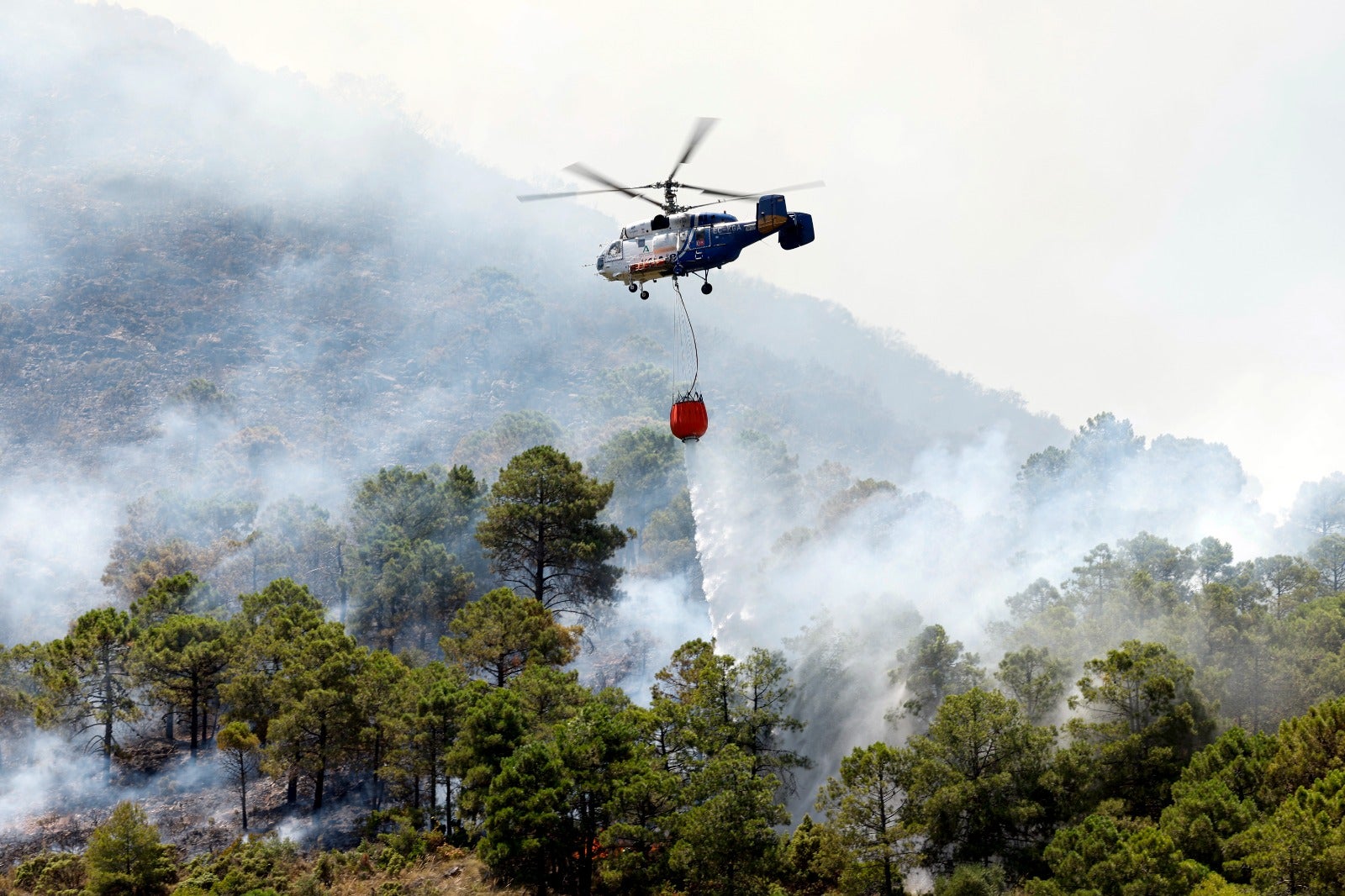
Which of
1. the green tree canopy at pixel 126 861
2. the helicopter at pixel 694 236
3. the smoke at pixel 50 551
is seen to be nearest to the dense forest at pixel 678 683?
the green tree canopy at pixel 126 861

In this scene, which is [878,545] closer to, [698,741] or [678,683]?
[678,683]

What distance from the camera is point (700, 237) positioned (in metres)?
37.9

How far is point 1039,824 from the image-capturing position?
42.5 m

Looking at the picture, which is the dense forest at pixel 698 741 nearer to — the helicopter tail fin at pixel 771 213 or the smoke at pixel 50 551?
the helicopter tail fin at pixel 771 213

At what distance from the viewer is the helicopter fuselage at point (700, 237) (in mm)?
37375

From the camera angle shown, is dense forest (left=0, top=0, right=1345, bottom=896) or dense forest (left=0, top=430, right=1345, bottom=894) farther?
dense forest (left=0, top=0, right=1345, bottom=896)

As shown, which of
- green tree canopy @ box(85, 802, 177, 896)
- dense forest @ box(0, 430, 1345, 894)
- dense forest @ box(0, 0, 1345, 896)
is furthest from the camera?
green tree canopy @ box(85, 802, 177, 896)

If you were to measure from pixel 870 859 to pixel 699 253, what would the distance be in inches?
945

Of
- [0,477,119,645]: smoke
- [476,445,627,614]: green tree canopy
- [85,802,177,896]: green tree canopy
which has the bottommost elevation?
[85,802,177,896]: green tree canopy

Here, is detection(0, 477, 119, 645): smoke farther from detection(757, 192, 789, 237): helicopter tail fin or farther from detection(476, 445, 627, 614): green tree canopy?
detection(757, 192, 789, 237): helicopter tail fin

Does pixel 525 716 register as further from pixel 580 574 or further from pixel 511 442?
pixel 511 442

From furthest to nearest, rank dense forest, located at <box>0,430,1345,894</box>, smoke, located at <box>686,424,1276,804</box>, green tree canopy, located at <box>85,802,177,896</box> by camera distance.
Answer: smoke, located at <box>686,424,1276,804</box>, green tree canopy, located at <box>85,802,177,896</box>, dense forest, located at <box>0,430,1345,894</box>

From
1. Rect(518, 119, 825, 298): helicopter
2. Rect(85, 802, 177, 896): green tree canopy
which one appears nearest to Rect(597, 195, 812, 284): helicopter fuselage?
Rect(518, 119, 825, 298): helicopter

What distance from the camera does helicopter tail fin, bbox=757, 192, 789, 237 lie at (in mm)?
36781
